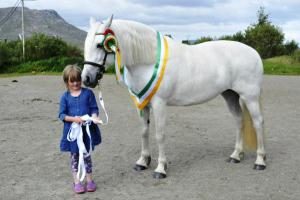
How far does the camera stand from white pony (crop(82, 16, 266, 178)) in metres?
4.08

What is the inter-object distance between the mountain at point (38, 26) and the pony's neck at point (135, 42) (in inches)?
1002

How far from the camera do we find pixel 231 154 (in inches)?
216

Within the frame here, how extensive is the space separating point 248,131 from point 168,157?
1.09 m

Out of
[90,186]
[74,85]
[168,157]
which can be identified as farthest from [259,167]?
[74,85]

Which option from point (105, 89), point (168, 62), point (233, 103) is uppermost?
point (168, 62)

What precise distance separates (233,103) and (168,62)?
1284 millimetres

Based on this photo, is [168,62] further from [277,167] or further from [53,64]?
[53,64]

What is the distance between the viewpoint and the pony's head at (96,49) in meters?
3.98

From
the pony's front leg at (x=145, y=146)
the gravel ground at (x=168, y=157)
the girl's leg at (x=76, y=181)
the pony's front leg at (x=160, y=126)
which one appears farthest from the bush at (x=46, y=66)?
the girl's leg at (x=76, y=181)

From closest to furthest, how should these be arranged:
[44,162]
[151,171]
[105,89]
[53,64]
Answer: [151,171] < [44,162] < [105,89] < [53,64]

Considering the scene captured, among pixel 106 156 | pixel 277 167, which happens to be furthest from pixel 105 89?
pixel 277 167

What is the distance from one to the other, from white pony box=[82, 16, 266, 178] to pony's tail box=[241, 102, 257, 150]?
13 millimetres

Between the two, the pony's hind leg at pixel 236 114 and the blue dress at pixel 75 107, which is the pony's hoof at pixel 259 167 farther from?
the blue dress at pixel 75 107

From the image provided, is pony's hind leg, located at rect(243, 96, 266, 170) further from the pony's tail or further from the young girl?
the young girl
